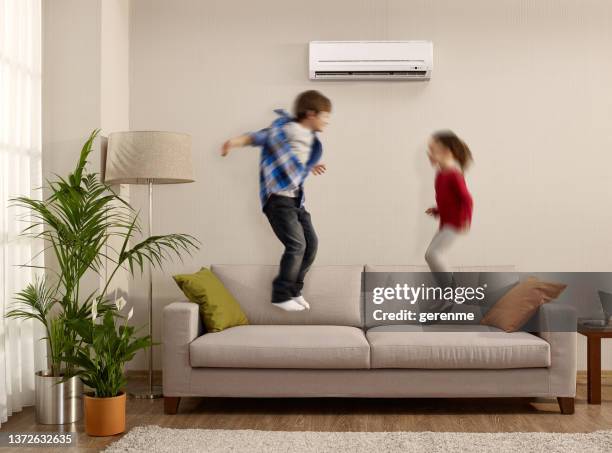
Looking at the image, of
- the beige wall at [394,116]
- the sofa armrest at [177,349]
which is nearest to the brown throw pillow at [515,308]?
the beige wall at [394,116]

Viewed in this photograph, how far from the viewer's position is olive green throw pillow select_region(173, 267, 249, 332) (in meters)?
3.46

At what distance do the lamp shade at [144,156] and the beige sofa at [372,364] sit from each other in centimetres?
77

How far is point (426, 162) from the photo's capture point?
3.18 m

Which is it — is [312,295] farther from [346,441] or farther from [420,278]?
[346,441]

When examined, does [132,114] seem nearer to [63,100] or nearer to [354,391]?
[63,100]

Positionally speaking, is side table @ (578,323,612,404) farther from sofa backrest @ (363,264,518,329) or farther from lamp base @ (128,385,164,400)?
lamp base @ (128,385,164,400)

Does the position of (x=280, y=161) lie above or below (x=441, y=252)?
above

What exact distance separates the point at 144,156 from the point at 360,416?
180 centimetres

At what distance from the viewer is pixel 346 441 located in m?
2.85

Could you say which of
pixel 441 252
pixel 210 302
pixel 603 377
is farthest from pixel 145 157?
pixel 603 377

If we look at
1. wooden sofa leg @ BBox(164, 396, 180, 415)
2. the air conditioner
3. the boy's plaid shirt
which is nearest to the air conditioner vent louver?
the air conditioner

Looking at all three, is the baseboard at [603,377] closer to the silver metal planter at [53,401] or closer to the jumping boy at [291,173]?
the jumping boy at [291,173]

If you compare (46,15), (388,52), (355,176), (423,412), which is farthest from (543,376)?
(46,15)

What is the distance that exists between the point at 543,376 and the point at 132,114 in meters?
2.86
